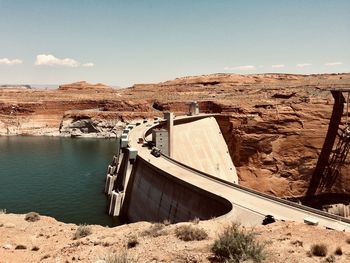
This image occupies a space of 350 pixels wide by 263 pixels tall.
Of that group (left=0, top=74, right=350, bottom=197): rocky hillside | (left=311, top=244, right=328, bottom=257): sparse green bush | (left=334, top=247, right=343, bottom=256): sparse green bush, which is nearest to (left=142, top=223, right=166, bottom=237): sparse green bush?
(left=311, top=244, right=328, bottom=257): sparse green bush

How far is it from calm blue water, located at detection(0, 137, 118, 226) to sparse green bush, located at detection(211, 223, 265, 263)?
22429mm

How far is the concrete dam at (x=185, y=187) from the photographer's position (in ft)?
76.8

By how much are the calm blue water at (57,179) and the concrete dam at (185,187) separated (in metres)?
2.69

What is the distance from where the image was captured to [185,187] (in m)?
27.9

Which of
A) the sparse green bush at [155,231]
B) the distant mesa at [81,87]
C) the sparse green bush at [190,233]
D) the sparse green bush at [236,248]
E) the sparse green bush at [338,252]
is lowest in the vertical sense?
the sparse green bush at [155,231]

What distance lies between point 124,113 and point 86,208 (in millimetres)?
56528

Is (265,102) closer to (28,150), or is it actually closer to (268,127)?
(268,127)

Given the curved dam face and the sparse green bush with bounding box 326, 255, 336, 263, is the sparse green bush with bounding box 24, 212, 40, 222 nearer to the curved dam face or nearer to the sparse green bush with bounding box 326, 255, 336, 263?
the curved dam face

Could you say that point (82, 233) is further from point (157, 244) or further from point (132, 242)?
point (157, 244)

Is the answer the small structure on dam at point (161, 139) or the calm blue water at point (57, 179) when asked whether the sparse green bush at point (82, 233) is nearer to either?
the calm blue water at point (57, 179)

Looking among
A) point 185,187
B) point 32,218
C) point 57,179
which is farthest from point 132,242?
point 57,179

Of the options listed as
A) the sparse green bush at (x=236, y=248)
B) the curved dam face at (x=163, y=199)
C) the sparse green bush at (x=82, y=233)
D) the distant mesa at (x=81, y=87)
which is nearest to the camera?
the sparse green bush at (x=236, y=248)

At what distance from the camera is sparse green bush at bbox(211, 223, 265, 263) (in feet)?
43.9

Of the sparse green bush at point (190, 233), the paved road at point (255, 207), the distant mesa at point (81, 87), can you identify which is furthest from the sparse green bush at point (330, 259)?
the distant mesa at point (81, 87)
